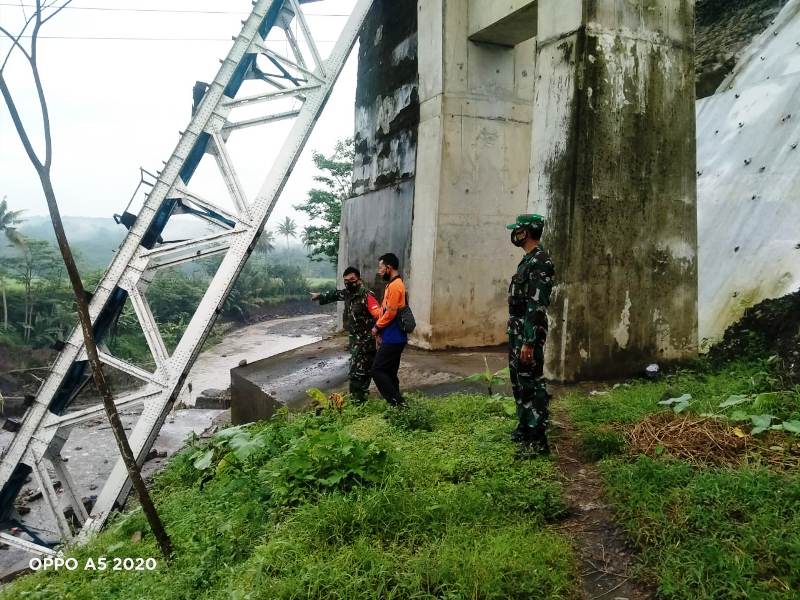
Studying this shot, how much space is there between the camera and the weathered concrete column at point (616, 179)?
5598 millimetres

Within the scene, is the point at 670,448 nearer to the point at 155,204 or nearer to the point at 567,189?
the point at 567,189

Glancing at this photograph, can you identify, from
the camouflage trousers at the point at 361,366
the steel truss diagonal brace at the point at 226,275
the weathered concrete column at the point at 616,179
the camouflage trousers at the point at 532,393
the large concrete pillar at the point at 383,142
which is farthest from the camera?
the large concrete pillar at the point at 383,142

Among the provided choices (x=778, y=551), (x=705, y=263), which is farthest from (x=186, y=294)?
(x=778, y=551)

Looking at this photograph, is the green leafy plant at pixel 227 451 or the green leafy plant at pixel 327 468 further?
the green leafy plant at pixel 227 451

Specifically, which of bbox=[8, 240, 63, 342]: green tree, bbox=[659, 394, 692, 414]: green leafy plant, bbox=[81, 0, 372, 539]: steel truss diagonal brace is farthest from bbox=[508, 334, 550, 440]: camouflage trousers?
bbox=[8, 240, 63, 342]: green tree

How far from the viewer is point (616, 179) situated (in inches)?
225

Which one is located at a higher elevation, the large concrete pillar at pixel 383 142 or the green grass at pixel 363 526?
the large concrete pillar at pixel 383 142

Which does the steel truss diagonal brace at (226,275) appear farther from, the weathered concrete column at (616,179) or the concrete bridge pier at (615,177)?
the weathered concrete column at (616,179)

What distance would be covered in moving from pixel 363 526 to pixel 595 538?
1309 mm

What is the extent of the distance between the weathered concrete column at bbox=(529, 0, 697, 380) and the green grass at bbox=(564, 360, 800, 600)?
5.12ft

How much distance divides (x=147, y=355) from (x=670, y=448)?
29.5 meters

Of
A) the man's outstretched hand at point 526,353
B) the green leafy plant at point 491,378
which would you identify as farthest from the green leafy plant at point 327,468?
the green leafy plant at point 491,378

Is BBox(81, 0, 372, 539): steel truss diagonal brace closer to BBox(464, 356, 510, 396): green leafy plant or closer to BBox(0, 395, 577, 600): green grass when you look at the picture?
BBox(0, 395, 577, 600): green grass

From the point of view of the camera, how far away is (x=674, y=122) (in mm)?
5949
